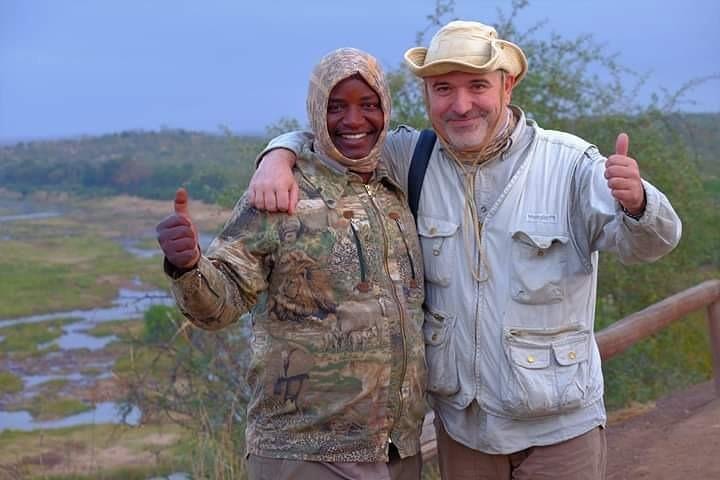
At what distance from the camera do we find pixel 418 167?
3.03 meters

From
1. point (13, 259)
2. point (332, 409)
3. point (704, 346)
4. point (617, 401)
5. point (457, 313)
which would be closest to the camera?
point (332, 409)

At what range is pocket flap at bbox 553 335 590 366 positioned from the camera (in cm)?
278

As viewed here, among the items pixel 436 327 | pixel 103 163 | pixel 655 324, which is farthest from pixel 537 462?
pixel 103 163

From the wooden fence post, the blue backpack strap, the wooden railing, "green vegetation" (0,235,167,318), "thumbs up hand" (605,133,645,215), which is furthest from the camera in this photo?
"green vegetation" (0,235,167,318)

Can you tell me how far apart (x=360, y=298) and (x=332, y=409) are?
11.4 inches

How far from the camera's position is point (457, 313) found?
2873 millimetres

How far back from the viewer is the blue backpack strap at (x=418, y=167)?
2996mm

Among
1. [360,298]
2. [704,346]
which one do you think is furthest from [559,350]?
[704,346]

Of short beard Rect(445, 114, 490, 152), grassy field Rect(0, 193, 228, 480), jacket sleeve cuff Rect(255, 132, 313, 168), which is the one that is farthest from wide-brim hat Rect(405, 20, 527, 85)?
grassy field Rect(0, 193, 228, 480)

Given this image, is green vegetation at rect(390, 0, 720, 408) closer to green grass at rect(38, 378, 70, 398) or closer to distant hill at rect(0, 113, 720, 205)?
distant hill at rect(0, 113, 720, 205)

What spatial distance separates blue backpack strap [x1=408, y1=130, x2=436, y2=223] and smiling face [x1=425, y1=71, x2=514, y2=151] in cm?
16

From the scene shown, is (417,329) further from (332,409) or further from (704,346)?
(704,346)

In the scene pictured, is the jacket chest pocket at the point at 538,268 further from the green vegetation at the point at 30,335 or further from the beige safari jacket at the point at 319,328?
the green vegetation at the point at 30,335

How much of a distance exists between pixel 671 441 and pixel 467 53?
373cm
